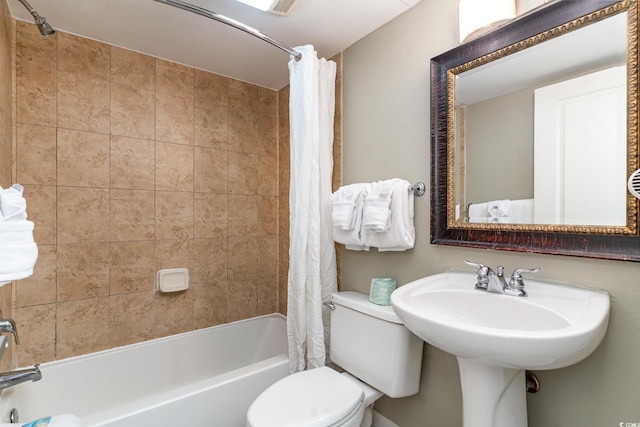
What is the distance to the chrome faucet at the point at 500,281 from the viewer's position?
1015 mm

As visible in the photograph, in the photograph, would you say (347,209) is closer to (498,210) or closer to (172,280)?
(498,210)

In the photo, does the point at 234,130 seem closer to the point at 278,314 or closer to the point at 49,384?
the point at 278,314

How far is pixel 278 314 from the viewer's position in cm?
243

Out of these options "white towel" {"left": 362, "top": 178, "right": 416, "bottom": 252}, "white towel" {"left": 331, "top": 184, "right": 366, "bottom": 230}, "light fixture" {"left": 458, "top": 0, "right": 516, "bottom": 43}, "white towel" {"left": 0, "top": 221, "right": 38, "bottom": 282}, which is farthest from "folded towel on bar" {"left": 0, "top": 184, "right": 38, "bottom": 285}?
"light fixture" {"left": 458, "top": 0, "right": 516, "bottom": 43}

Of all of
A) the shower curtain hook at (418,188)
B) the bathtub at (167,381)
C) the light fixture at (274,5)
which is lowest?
the bathtub at (167,381)

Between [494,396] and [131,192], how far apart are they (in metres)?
2.12

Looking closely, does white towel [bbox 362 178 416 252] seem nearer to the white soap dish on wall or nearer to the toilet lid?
the toilet lid

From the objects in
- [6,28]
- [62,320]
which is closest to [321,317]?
[62,320]

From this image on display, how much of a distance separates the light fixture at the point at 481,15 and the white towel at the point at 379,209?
0.68 meters

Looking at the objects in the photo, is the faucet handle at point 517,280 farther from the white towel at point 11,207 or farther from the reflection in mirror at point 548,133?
the white towel at point 11,207

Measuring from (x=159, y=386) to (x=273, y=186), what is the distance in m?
1.61

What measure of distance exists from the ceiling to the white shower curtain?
A: 6.8 inches

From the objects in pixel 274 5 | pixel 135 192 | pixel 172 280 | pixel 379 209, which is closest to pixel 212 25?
pixel 274 5

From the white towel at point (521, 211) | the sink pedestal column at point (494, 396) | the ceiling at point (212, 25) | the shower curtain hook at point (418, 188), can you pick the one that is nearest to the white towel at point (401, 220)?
the shower curtain hook at point (418, 188)
